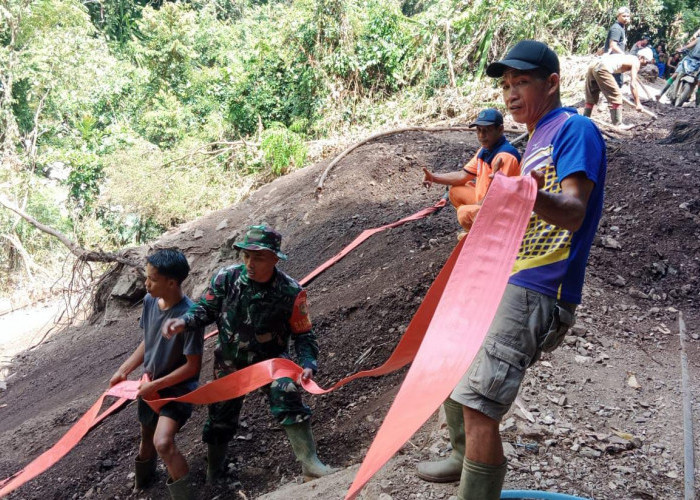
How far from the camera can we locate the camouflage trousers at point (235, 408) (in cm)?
262

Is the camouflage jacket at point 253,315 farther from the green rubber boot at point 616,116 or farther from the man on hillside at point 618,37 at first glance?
the man on hillside at point 618,37

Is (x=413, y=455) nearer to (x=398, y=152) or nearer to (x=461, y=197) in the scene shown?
(x=461, y=197)

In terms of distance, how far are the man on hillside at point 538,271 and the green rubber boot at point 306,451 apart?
115 centimetres

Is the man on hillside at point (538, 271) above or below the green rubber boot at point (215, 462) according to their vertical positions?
above

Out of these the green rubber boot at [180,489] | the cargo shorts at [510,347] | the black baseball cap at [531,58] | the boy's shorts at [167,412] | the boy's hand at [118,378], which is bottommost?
the green rubber boot at [180,489]

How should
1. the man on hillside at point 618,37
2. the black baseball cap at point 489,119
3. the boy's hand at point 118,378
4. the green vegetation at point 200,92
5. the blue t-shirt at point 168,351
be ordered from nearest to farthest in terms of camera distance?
1. the blue t-shirt at point 168,351
2. the boy's hand at point 118,378
3. the black baseball cap at point 489,119
4. the man on hillside at point 618,37
5. the green vegetation at point 200,92

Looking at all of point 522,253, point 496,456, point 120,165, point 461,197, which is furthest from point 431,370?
point 120,165

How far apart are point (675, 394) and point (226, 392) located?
244cm

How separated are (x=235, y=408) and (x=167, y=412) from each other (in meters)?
0.34

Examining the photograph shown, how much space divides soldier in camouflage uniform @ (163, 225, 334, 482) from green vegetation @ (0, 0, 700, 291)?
25.7 feet

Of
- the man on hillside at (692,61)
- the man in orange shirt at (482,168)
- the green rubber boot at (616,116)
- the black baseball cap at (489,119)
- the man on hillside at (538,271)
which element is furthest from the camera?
the man on hillside at (692,61)

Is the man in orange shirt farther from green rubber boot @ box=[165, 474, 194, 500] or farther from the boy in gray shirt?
green rubber boot @ box=[165, 474, 194, 500]

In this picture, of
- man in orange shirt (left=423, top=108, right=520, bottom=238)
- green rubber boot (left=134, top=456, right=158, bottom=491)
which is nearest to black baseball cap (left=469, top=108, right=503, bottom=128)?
man in orange shirt (left=423, top=108, right=520, bottom=238)

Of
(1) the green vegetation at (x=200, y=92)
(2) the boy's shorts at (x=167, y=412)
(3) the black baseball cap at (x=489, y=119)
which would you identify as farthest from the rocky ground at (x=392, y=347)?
(1) the green vegetation at (x=200, y=92)
